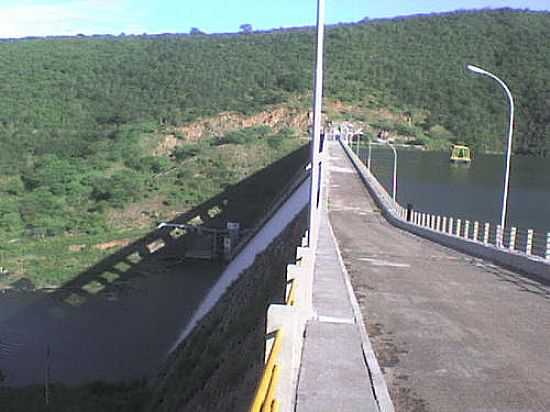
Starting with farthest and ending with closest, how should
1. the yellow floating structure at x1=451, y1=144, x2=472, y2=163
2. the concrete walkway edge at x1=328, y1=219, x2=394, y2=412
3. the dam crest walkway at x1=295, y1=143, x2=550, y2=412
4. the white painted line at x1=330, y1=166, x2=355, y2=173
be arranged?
the yellow floating structure at x1=451, y1=144, x2=472, y2=163 → the white painted line at x1=330, y1=166, x2=355, y2=173 → the dam crest walkway at x1=295, y1=143, x2=550, y2=412 → the concrete walkway edge at x1=328, y1=219, x2=394, y2=412

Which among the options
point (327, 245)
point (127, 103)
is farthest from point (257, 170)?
point (327, 245)

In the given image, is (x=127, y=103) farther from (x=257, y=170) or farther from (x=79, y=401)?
(x=79, y=401)

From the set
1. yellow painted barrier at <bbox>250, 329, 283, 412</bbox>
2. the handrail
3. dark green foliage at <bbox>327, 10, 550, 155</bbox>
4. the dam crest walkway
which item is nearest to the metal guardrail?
yellow painted barrier at <bbox>250, 329, 283, 412</bbox>

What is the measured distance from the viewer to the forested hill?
101m

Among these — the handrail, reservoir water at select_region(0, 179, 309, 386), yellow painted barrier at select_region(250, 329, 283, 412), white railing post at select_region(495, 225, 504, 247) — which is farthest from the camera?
reservoir water at select_region(0, 179, 309, 386)

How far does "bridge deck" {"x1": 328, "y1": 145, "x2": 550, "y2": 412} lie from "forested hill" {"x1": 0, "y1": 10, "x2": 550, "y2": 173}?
73.0 metres

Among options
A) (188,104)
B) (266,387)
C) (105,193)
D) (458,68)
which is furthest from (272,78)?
(266,387)

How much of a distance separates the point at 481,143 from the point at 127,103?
179 feet

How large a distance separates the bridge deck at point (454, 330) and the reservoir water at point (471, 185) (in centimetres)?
3477

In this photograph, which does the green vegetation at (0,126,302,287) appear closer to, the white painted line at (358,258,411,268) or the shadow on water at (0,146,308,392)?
the shadow on water at (0,146,308,392)

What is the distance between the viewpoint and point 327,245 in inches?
703

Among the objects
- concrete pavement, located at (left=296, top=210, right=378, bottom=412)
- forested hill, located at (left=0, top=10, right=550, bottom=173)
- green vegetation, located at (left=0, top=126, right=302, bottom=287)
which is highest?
forested hill, located at (left=0, top=10, right=550, bottom=173)

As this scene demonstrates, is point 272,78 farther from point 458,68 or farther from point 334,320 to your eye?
point 334,320

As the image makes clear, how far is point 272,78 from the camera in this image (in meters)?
116
